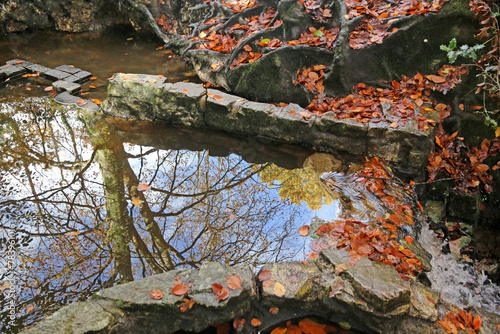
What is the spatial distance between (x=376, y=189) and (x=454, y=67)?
2.25 m

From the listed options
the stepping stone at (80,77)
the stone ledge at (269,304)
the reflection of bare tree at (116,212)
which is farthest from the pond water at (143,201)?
the stepping stone at (80,77)

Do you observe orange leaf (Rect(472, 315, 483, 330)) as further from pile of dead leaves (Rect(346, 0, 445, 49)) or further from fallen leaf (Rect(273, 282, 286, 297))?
pile of dead leaves (Rect(346, 0, 445, 49))

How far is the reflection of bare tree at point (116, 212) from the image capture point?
3471 millimetres

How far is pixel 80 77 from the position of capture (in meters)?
7.07

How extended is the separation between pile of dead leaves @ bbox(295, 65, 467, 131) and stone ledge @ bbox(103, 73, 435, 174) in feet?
0.67

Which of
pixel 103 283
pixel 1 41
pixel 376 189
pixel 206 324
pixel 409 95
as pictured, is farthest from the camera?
pixel 1 41

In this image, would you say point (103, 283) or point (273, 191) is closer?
point (103, 283)

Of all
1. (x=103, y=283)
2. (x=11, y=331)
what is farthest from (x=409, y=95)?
(x=11, y=331)

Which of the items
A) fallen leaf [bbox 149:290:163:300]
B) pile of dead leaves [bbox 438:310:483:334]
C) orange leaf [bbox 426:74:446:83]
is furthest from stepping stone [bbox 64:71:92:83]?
pile of dead leaves [bbox 438:310:483:334]

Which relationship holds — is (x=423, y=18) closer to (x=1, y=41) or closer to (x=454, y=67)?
(x=454, y=67)

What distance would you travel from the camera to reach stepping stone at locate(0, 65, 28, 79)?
707 centimetres

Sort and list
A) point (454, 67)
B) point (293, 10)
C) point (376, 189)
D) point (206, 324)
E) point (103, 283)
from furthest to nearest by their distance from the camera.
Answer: point (293, 10), point (454, 67), point (376, 189), point (103, 283), point (206, 324)

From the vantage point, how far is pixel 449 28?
4.87m

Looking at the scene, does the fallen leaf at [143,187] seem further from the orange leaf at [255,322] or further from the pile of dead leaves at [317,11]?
the pile of dead leaves at [317,11]
